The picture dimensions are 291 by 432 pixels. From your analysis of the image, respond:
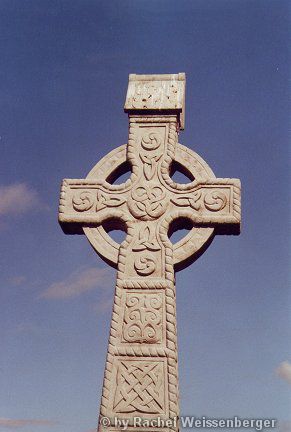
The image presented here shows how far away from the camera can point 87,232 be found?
18.5 ft

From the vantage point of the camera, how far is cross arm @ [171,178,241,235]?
5.52 meters

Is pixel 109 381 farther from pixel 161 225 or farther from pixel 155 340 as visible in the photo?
pixel 161 225

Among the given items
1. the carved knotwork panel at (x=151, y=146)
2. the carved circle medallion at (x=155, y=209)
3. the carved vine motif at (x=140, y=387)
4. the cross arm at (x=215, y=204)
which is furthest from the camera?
the carved knotwork panel at (x=151, y=146)

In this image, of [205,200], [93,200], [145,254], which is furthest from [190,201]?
[93,200]

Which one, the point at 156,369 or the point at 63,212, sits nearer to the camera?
the point at 156,369

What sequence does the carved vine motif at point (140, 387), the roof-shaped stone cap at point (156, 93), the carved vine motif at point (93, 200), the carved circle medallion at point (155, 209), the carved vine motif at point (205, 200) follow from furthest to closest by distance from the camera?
the roof-shaped stone cap at point (156, 93)
the carved vine motif at point (93, 200)
the carved vine motif at point (205, 200)
the carved circle medallion at point (155, 209)
the carved vine motif at point (140, 387)

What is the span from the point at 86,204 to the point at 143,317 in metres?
1.29

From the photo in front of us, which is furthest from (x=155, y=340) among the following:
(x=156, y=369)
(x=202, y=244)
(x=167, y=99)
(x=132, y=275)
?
(x=167, y=99)

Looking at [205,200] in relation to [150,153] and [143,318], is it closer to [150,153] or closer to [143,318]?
[150,153]

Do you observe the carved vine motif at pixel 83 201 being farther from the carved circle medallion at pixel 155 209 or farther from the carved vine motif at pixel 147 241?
the carved vine motif at pixel 147 241

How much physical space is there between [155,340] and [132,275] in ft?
2.06

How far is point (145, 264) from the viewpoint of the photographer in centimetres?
534

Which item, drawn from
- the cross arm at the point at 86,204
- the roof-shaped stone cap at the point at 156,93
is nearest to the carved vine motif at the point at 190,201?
the cross arm at the point at 86,204

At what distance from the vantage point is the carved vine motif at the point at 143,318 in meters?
5.04
